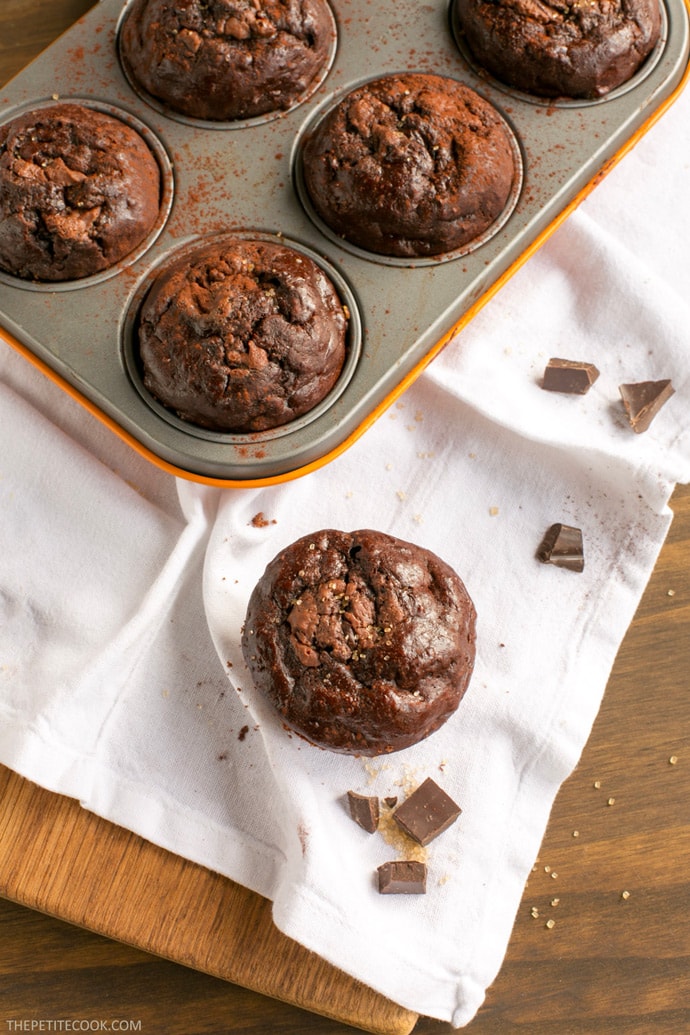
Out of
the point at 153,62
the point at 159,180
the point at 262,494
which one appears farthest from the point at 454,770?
the point at 153,62

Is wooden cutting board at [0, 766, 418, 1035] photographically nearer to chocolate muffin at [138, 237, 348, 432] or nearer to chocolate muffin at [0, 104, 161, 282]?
chocolate muffin at [138, 237, 348, 432]

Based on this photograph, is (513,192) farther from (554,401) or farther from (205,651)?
(205,651)

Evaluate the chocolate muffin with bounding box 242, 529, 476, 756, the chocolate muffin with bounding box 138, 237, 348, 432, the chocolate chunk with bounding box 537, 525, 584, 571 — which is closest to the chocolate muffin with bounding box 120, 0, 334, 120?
the chocolate muffin with bounding box 138, 237, 348, 432

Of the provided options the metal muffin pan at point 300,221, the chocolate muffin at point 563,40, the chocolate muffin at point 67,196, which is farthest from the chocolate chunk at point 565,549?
the chocolate muffin at point 67,196

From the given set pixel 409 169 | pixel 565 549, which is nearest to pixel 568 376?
pixel 565 549

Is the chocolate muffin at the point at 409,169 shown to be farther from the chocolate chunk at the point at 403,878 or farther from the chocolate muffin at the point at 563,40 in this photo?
the chocolate chunk at the point at 403,878

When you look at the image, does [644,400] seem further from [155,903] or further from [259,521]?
[155,903]
